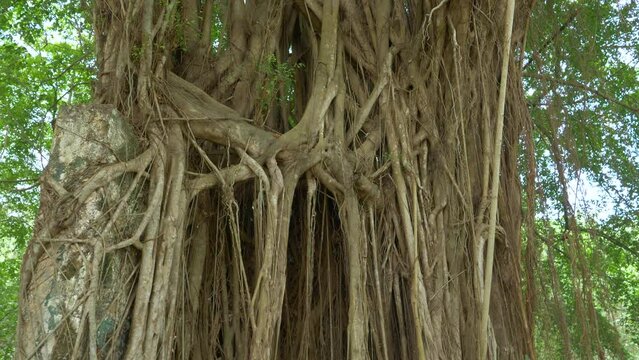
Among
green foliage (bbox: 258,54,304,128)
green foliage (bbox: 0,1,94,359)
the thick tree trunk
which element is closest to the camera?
the thick tree trunk

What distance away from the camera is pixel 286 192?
288 cm

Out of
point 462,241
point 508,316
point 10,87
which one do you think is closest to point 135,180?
point 462,241

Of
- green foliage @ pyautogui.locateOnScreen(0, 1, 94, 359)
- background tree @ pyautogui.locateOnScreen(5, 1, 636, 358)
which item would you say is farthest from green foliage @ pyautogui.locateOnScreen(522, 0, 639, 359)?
green foliage @ pyautogui.locateOnScreen(0, 1, 94, 359)

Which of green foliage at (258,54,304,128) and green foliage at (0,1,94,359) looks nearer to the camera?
green foliage at (258,54,304,128)

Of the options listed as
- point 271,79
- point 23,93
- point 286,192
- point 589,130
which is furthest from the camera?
point 23,93

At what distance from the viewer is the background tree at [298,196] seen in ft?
8.04

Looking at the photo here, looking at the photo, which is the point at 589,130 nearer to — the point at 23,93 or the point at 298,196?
the point at 298,196

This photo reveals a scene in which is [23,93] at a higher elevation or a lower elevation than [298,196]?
higher

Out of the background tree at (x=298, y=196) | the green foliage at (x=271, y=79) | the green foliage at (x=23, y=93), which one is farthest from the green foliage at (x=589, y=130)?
the green foliage at (x=23, y=93)

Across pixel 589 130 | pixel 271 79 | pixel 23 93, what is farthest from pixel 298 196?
pixel 23 93

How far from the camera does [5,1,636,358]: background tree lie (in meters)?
2.45

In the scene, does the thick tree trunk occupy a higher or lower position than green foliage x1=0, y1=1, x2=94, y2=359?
lower

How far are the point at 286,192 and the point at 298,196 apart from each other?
0.63 metres

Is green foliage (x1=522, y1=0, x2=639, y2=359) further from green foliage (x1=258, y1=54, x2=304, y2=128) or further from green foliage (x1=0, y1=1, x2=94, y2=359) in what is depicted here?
green foliage (x1=0, y1=1, x2=94, y2=359)
